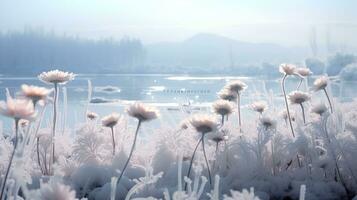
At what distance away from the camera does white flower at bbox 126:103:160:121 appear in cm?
193

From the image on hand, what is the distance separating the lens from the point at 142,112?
6.35ft

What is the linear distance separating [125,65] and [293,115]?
8006 centimetres

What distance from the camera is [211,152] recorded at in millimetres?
2232

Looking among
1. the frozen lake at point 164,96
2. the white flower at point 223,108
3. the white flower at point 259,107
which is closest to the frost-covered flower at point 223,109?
the white flower at point 223,108

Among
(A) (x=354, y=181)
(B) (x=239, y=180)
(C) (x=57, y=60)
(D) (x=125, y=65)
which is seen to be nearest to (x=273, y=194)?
(B) (x=239, y=180)

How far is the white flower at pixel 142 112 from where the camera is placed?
1930 millimetres

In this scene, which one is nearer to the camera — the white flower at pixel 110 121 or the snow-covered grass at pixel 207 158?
the snow-covered grass at pixel 207 158

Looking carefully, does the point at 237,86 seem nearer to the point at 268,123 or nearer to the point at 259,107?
the point at 259,107

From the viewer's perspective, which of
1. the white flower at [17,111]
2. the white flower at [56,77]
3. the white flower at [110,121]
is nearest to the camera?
the white flower at [17,111]

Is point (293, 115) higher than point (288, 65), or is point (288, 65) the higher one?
point (288, 65)

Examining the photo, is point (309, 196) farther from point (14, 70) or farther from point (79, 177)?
point (14, 70)

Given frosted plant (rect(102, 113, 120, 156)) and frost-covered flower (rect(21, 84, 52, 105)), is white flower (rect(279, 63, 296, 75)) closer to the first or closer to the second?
frosted plant (rect(102, 113, 120, 156))

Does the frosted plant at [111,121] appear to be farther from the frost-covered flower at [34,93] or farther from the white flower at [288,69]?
the white flower at [288,69]

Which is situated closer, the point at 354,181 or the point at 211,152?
the point at 354,181
